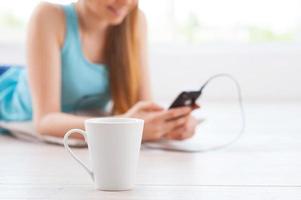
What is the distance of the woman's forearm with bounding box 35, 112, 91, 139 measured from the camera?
5.79ft

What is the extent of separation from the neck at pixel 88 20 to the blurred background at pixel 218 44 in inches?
70.7

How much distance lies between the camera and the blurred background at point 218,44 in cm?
386

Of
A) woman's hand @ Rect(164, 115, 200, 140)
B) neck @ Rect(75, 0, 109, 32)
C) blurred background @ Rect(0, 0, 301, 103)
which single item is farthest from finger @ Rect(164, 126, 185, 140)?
blurred background @ Rect(0, 0, 301, 103)

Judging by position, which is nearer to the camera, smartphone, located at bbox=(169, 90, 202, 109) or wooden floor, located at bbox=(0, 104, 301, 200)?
wooden floor, located at bbox=(0, 104, 301, 200)

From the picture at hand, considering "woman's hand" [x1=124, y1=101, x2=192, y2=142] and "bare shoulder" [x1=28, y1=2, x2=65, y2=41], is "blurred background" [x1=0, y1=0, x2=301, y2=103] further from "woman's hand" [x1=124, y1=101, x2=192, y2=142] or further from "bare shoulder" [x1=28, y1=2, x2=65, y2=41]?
"woman's hand" [x1=124, y1=101, x2=192, y2=142]

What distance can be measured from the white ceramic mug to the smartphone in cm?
50

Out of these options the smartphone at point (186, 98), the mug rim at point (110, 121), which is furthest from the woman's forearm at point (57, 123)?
the mug rim at point (110, 121)

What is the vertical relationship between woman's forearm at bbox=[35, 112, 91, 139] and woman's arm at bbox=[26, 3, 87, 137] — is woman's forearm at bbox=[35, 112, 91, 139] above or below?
below

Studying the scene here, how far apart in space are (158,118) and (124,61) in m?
0.42

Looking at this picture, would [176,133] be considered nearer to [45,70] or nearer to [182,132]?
[182,132]

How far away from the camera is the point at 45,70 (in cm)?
187

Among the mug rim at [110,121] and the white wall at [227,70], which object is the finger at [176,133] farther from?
the white wall at [227,70]

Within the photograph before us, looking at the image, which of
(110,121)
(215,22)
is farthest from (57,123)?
(215,22)

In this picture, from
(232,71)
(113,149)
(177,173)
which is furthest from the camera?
(232,71)
